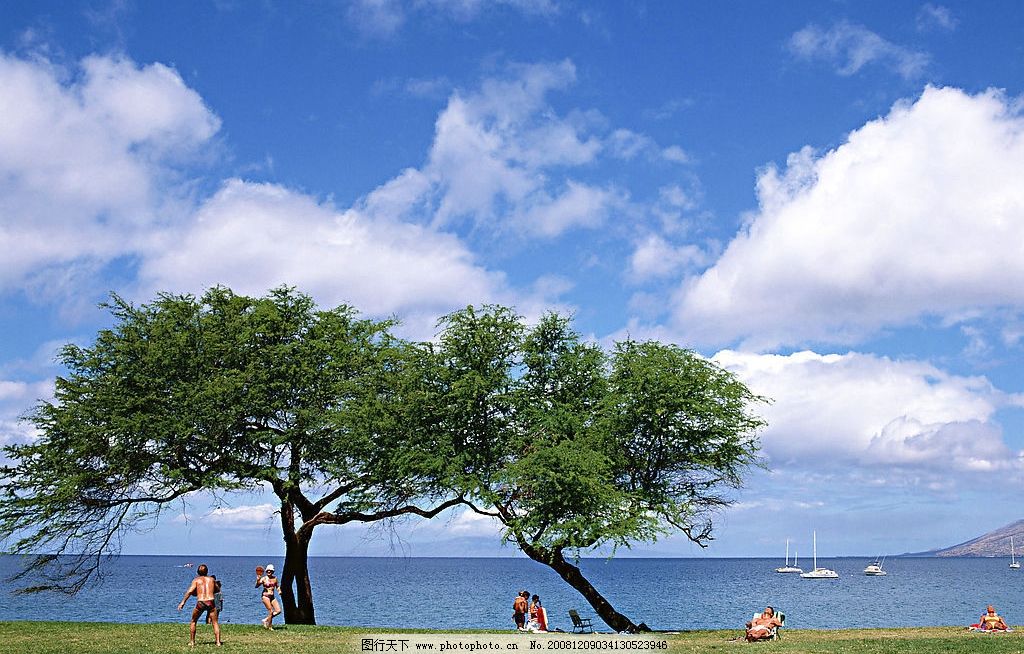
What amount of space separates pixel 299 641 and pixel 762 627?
14.6 metres

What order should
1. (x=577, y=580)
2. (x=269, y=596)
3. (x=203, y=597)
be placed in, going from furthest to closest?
(x=577, y=580)
(x=269, y=596)
(x=203, y=597)

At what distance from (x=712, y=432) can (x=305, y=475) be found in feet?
54.7

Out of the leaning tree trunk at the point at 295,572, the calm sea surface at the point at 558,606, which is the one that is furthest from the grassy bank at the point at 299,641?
the calm sea surface at the point at 558,606

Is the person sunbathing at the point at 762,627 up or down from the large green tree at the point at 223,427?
down

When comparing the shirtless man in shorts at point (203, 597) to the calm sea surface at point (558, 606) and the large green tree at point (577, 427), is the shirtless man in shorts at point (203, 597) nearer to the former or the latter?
the large green tree at point (577, 427)

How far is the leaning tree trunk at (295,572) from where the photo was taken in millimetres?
40156

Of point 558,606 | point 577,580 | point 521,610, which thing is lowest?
point 558,606

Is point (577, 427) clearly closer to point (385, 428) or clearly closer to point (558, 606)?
point (385, 428)

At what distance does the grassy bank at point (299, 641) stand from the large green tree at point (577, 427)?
541 cm

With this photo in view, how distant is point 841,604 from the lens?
357 ft

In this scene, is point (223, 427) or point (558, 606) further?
point (558, 606)

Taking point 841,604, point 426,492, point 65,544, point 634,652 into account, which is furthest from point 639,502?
point 841,604

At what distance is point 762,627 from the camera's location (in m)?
30.9

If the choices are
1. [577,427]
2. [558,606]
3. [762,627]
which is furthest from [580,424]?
[558,606]
